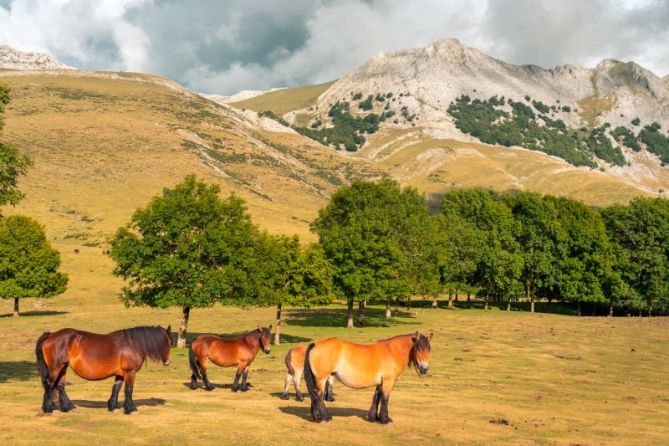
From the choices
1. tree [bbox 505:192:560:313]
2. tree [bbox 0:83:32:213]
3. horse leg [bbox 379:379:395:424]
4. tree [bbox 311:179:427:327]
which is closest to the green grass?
horse leg [bbox 379:379:395:424]

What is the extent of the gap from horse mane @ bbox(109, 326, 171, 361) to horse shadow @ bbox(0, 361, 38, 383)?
48.6ft

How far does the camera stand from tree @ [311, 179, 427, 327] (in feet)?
197

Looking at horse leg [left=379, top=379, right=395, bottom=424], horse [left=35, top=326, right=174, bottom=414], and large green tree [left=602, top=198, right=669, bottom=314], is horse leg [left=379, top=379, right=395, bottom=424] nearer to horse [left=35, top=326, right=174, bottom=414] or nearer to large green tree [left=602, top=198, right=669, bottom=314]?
horse [left=35, top=326, right=174, bottom=414]

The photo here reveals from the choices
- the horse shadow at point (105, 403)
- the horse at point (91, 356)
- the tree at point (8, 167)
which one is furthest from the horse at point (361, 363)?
the tree at point (8, 167)

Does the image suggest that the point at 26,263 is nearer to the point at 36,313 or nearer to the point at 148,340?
the point at 36,313

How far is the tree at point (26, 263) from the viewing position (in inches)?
2662

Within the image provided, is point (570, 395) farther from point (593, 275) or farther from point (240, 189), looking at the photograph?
point (240, 189)

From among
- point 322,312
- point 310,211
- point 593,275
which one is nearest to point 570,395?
point 322,312

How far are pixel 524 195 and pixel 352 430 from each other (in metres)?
Answer: 98.7

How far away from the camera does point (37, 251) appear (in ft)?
235

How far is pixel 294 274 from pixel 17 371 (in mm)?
24585

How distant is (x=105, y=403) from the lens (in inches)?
763

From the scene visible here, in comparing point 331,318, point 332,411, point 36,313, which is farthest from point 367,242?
point 36,313

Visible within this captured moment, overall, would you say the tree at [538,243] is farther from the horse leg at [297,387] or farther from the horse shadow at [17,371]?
the horse leg at [297,387]
